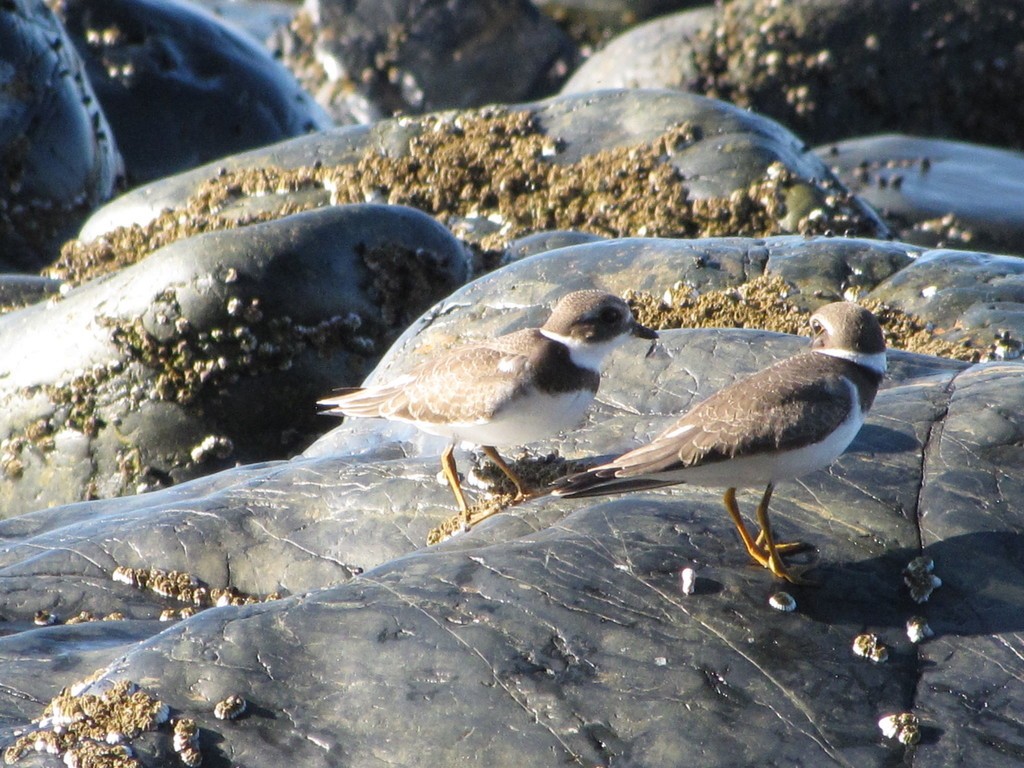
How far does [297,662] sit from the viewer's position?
3.74 meters

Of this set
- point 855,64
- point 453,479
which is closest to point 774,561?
point 453,479

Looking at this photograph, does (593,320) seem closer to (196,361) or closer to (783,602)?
(783,602)

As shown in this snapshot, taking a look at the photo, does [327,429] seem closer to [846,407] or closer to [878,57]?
[846,407]

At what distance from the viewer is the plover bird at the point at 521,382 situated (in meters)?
4.88

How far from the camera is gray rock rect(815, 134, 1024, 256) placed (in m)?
11.1

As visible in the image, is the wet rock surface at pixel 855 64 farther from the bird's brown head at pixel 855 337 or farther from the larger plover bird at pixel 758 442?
the larger plover bird at pixel 758 442

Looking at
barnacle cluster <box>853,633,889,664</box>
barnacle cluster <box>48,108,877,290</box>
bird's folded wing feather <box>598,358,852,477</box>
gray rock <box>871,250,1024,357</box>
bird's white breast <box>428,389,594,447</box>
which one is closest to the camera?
barnacle cluster <box>853,633,889,664</box>

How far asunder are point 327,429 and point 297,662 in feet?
12.0

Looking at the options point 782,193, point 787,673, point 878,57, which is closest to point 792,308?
point 782,193

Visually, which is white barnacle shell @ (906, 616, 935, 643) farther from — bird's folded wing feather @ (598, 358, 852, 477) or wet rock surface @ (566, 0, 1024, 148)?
wet rock surface @ (566, 0, 1024, 148)

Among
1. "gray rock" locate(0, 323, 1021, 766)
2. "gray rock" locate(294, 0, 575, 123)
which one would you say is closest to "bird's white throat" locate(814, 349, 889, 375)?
"gray rock" locate(0, 323, 1021, 766)

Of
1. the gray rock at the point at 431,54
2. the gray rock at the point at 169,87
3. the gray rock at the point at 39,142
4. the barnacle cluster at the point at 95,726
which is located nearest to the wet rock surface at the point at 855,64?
the gray rock at the point at 431,54

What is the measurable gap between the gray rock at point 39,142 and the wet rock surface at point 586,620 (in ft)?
20.2

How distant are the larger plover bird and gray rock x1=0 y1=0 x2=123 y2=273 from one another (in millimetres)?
7991
